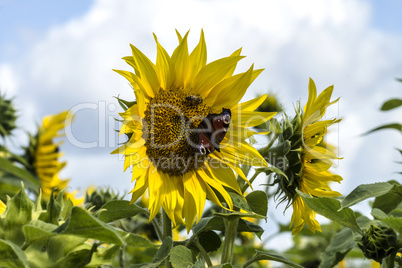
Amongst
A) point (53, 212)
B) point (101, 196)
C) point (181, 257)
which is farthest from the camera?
point (101, 196)

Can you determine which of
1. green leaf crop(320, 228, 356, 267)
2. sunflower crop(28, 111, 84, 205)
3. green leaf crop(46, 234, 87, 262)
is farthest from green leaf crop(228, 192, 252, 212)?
sunflower crop(28, 111, 84, 205)

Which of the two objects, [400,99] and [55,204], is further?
[400,99]

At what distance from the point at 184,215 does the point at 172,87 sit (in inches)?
17.7

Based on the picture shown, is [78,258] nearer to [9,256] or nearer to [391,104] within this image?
[9,256]

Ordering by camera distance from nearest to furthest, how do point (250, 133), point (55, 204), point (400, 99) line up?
1. point (55, 204)
2. point (250, 133)
3. point (400, 99)

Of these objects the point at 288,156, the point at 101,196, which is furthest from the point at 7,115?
the point at 288,156

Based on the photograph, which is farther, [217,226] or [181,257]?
[217,226]

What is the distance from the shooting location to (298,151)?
1.90 metres

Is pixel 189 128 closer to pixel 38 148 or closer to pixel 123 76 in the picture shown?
pixel 123 76

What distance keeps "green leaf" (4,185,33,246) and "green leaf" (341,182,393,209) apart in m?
0.90

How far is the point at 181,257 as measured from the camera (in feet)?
5.15

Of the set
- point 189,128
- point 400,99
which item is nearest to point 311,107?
point 189,128

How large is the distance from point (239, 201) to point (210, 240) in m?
0.20

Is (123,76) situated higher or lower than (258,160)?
higher
